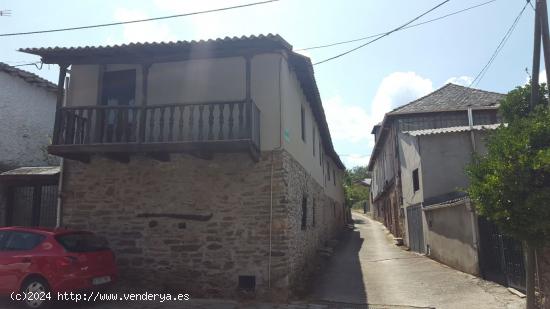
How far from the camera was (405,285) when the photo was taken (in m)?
10.2

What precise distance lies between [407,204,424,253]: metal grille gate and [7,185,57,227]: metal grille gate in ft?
40.4

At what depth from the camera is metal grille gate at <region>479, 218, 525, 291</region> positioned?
876cm

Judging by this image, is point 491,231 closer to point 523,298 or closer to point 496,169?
point 523,298

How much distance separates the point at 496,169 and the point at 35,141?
14242 mm

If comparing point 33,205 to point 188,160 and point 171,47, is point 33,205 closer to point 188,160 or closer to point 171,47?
point 188,160

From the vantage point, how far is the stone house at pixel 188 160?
342 inches

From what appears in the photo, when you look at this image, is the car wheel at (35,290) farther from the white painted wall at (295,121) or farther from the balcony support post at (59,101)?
the white painted wall at (295,121)

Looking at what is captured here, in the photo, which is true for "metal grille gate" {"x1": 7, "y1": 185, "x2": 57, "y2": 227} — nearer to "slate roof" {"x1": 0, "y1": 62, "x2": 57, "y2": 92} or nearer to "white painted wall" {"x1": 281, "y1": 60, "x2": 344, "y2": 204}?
"slate roof" {"x1": 0, "y1": 62, "x2": 57, "y2": 92}

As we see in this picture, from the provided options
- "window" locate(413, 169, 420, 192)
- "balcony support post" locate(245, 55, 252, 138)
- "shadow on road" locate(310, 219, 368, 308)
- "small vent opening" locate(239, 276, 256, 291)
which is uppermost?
"balcony support post" locate(245, 55, 252, 138)

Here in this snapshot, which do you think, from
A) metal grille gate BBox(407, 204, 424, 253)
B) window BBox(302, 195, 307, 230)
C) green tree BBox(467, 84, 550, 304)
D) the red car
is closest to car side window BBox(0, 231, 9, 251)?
the red car

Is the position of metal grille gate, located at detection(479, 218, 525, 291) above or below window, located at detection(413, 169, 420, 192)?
below

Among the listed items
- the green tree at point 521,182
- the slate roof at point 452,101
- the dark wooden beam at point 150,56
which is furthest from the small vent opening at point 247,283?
the slate roof at point 452,101

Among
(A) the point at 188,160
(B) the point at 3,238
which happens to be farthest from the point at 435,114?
(B) the point at 3,238

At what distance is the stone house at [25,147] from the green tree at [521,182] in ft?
33.0
